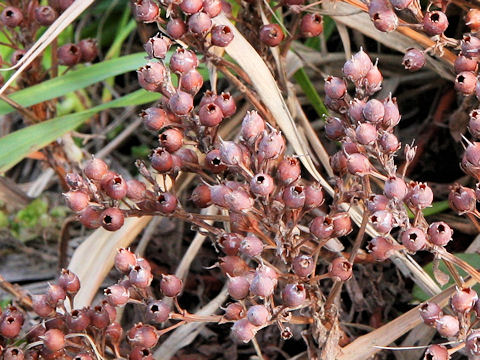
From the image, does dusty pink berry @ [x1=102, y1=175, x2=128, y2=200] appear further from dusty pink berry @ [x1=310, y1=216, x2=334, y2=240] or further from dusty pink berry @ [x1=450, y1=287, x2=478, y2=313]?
dusty pink berry @ [x1=450, y1=287, x2=478, y2=313]

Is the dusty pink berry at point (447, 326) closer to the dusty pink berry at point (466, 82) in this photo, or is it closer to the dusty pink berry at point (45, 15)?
the dusty pink berry at point (466, 82)

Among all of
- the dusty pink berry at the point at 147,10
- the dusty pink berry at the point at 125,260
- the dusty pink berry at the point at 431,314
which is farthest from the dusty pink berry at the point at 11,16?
the dusty pink berry at the point at 431,314

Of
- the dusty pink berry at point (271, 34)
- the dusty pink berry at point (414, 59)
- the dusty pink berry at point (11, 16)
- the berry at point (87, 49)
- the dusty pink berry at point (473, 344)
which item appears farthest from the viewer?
the berry at point (87, 49)

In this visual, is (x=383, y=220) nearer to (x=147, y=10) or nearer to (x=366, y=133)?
(x=366, y=133)

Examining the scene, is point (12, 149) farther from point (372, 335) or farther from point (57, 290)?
point (372, 335)

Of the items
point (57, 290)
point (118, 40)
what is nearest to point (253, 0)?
point (57, 290)

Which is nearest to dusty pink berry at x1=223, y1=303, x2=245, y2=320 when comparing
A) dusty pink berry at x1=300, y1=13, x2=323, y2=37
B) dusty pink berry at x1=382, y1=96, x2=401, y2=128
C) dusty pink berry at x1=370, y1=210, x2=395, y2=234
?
dusty pink berry at x1=370, y1=210, x2=395, y2=234

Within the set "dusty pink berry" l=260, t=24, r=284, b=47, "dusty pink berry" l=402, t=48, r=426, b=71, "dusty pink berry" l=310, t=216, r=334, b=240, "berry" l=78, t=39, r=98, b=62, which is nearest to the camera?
"dusty pink berry" l=310, t=216, r=334, b=240

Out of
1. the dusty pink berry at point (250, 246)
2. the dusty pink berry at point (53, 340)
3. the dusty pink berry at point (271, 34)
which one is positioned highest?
the dusty pink berry at point (271, 34)
